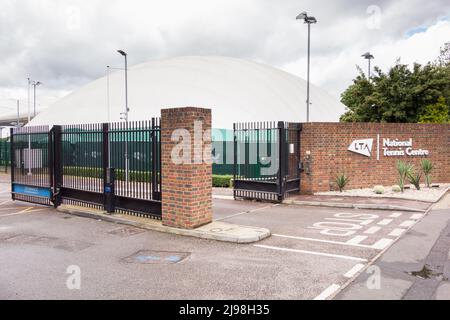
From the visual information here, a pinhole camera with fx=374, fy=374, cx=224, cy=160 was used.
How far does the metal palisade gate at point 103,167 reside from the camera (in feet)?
31.1

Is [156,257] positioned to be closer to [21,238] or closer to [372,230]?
[21,238]

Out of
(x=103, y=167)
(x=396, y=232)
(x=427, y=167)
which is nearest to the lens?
(x=396, y=232)

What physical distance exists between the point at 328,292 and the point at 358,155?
36.3 feet

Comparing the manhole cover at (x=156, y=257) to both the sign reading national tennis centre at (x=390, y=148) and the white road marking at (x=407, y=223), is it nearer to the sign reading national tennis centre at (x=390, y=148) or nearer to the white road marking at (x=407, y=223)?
the white road marking at (x=407, y=223)

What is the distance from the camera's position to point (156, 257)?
6.66 meters

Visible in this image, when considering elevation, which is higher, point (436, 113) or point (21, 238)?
point (436, 113)

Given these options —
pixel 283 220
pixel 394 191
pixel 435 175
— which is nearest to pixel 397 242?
pixel 283 220

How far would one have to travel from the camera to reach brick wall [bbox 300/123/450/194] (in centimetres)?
1432

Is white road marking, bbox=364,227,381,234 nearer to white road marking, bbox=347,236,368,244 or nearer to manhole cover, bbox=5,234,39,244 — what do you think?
white road marking, bbox=347,236,368,244

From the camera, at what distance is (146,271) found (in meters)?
5.90

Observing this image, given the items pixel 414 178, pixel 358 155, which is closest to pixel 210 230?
pixel 358 155

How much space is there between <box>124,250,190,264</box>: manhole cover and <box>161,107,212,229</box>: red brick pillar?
1.48 metres

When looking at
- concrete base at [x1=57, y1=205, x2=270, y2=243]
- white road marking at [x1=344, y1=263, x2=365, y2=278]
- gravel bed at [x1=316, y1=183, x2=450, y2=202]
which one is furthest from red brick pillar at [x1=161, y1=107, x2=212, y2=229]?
gravel bed at [x1=316, y1=183, x2=450, y2=202]

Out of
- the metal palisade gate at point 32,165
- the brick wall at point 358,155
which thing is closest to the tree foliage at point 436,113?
the brick wall at point 358,155
